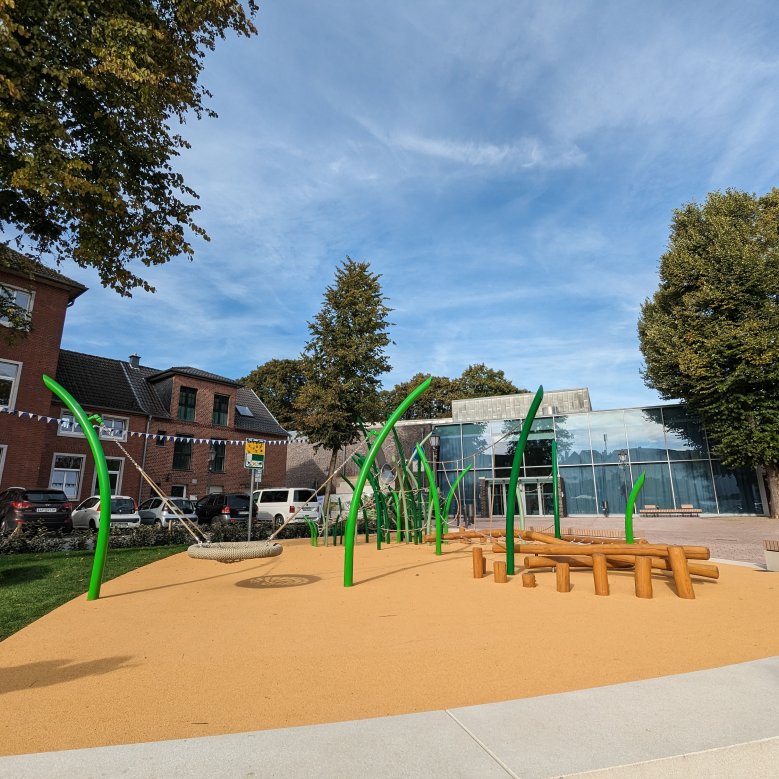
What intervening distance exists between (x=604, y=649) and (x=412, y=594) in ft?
8.48

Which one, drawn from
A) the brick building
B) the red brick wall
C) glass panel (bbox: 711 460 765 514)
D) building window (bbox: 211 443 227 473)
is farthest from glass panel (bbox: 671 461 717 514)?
the red brick wall

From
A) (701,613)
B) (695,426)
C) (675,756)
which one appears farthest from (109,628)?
(695,426)

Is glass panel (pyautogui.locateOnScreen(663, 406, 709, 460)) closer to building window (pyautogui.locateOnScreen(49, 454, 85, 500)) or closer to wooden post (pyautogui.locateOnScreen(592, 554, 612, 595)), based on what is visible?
wooden post (pyautogui.locateOnScreen(592, 554, 612, 595))

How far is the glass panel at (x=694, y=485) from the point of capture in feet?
82.9

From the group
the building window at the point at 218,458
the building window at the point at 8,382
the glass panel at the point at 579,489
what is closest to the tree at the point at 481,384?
the glass panel at the point at 579,489

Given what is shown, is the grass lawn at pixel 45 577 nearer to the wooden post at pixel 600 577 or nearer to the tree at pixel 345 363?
the wooden post at pixel 600 577

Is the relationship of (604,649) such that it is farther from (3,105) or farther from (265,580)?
(3,105)

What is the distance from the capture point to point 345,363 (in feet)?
74.9

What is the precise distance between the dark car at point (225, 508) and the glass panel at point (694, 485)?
853 inches

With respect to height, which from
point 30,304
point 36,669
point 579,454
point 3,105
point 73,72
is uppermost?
point 30,304

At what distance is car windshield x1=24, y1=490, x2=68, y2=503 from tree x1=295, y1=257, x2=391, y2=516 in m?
9.73

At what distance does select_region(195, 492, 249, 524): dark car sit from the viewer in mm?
19172

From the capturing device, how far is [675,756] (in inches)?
77.9

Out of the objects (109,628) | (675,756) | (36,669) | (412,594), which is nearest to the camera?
(675,756)
